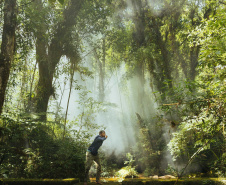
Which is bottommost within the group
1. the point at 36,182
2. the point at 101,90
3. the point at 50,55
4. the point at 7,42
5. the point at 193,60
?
the point at 36,182

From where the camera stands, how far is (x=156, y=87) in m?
A: 15.3

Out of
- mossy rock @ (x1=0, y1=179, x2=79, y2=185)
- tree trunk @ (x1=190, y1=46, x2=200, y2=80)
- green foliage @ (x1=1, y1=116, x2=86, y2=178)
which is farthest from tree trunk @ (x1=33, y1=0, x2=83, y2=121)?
tree trunk @ (x1=190, y1=46, x2=200, y2=80)

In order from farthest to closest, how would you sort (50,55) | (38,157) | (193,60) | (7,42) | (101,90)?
1. (101,90)
2. (193,60)
3. (50,55)
4. (38,157)
5. (7,42)

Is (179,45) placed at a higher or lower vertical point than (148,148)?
higher

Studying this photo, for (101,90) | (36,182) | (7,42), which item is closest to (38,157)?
(36,182)

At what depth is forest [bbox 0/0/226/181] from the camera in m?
4.32

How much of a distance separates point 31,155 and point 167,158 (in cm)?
824

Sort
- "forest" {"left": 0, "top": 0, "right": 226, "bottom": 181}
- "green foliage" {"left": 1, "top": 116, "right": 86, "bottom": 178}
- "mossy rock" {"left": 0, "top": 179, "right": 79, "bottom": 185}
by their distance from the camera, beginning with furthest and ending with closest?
"green foliage" {"left": 1, "top": 116, "right": 86, "bottom": 178}, "mossy rock" {"left": 0, "top": 179, "right": 79, "bottom": 185}, "forest" {"left": 0, "top": 0, "right": 226, "bottom": 181}

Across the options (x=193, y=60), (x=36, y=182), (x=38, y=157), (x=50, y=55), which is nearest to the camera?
(x=36, y=182)

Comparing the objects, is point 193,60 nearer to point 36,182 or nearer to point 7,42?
point 7,42

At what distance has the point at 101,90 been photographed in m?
23.1

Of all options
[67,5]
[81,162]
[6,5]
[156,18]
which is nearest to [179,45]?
[156,18]

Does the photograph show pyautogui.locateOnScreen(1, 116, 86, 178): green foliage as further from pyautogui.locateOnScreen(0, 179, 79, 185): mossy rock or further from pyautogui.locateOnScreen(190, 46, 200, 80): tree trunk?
pyautogui.locateOnScreen(190, 46, 200, 80): tree trunk

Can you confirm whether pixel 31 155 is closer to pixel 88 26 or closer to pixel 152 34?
pixel 88 26
